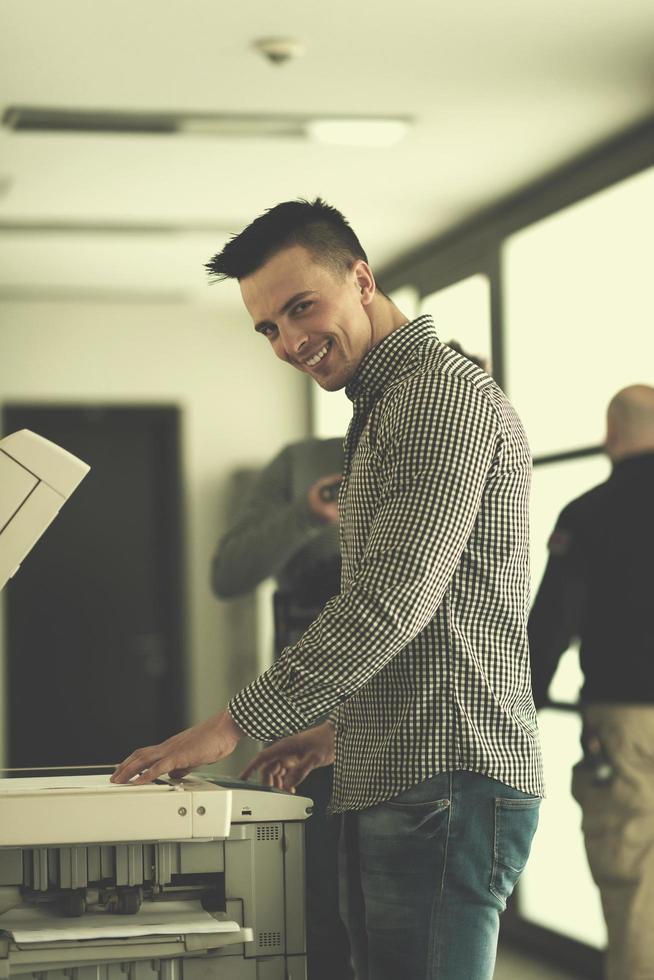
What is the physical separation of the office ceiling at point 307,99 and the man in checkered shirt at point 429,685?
181 cm

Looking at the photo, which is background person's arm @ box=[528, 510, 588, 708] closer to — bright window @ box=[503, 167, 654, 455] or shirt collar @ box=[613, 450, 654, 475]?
shirt collar @ box=[613, 450, 654, 475]

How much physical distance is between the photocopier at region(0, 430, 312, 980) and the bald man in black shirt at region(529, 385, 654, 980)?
1136 millimetres

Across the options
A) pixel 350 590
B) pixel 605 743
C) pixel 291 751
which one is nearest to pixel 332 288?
pixel 350 590

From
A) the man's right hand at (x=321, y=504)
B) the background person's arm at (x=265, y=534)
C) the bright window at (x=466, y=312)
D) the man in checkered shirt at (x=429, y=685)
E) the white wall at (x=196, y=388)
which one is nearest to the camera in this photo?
the man in checkered shirt at (x=429, y=685)

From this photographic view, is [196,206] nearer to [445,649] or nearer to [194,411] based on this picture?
[194,411]

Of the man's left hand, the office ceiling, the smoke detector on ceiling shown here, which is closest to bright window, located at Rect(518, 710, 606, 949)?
the office ceiling

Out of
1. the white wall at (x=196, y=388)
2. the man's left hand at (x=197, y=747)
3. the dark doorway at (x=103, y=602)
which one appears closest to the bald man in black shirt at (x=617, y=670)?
the man's left hand at (x=197, y=747)

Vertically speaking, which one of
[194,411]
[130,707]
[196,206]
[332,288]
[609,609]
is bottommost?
[130,707]

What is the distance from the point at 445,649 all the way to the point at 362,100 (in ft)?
7.95

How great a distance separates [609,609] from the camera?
2688 mm

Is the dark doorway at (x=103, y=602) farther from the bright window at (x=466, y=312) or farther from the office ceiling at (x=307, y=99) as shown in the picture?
the bright window at (x=466, y=312)

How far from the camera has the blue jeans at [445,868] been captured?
1.42 metres

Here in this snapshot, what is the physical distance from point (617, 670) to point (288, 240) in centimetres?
143

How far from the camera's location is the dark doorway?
6.34m
